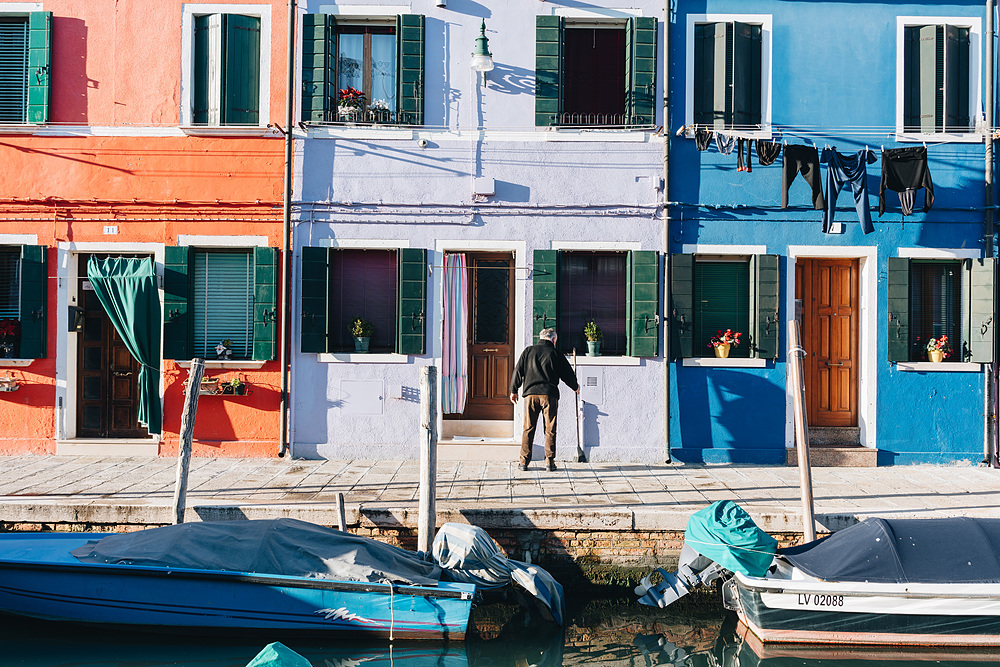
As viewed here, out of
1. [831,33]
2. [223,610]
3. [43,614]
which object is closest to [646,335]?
[831,33]

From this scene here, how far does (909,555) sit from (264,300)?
7508 millimetres

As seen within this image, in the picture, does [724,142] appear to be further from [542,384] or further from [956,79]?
[542,384]

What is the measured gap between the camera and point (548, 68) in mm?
9195

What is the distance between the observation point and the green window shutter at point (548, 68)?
918 centimetres

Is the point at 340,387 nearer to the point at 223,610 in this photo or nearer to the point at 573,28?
the point at 223,610

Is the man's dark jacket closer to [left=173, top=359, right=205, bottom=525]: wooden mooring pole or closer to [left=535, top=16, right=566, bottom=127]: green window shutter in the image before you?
[left=535, top=16, right=566, bottom=127]: green window shutter

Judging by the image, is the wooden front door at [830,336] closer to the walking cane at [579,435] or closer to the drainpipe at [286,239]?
the walking cane at [579,435]

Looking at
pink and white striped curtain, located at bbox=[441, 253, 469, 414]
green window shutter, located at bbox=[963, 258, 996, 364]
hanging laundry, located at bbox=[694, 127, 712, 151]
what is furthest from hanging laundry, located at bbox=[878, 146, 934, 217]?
pink and white striped curtain, located at bbox=[441, 253, 469, 414]

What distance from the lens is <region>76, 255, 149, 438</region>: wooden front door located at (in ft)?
31.4

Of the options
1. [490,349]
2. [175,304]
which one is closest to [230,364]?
[175,304]

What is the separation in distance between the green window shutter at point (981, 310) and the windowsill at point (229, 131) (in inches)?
361

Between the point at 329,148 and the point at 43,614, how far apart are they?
6.01 meters

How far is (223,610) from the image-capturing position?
581 cm

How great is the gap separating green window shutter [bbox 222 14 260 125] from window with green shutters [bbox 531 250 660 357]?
426 centimetres
